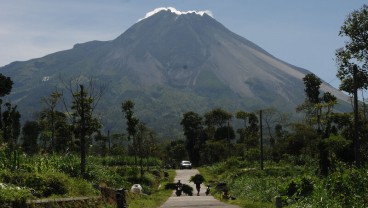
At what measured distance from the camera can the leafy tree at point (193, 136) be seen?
97438mm

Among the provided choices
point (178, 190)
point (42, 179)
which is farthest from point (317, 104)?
point (42, 179)

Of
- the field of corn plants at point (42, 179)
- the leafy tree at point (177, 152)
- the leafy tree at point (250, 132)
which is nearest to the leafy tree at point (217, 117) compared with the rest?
the leafy tree at point (177, 152)

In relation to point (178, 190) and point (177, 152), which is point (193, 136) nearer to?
point (177, 152)

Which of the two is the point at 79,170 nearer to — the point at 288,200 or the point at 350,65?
the point at 288,200

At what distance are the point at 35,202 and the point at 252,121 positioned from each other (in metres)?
75.5

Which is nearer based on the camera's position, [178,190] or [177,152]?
[178,190]

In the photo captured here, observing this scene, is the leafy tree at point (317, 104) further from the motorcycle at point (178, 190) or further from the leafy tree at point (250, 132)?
the motorcycle at point (178, 190)

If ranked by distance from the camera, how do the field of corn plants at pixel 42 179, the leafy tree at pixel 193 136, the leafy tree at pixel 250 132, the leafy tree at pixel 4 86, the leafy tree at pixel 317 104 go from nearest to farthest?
the field of corn plants at pixel 42 179 < the leafy tree at pixel 4 86 < the leafy tree at pixel 317 104 < the leafy tree at pixel 250 132 < the leafy tree at pixel 193 136

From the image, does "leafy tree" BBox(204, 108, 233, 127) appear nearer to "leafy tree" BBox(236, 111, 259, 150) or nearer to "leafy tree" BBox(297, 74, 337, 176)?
"leafy tree" BBox(236, 111, 259, 150)

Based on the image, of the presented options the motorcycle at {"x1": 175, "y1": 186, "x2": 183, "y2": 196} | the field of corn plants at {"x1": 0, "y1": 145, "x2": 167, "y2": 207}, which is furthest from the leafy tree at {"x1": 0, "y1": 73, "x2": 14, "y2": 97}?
the field of corn plants at {"x1": 0, "y1": 145, "x2": 167, "y2": 207}

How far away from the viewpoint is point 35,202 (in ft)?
45.6

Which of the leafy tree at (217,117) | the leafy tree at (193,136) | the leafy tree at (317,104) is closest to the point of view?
the leafy tree at (317,104)

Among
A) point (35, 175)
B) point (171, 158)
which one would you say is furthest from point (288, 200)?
point (171, 158)

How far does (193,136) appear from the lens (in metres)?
97.9
